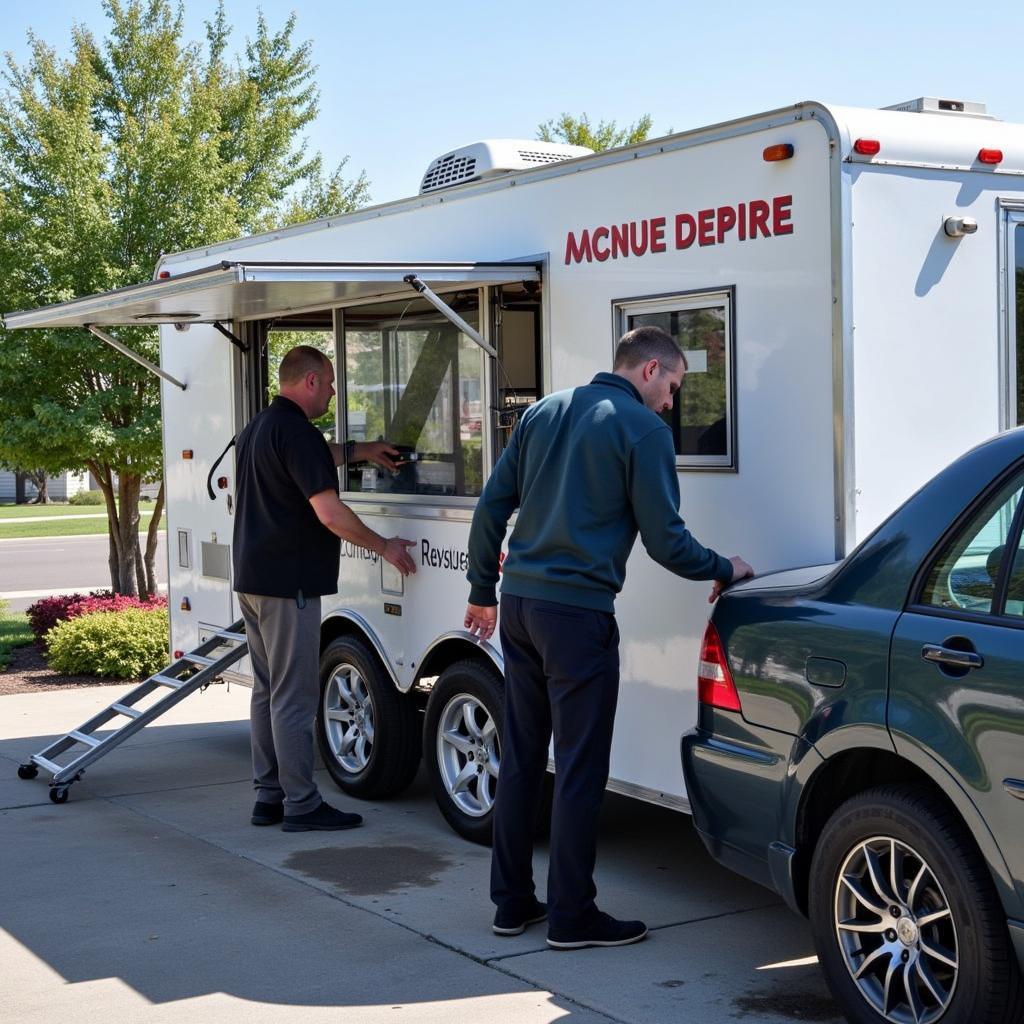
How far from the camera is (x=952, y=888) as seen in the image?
384 cm

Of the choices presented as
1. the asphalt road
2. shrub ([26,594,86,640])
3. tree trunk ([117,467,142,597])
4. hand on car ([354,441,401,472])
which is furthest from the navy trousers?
the asphalt road

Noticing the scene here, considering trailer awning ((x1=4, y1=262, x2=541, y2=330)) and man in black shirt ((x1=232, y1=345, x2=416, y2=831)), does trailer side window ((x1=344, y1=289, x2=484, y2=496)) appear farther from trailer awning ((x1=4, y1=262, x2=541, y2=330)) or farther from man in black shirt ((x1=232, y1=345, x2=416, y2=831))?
man in black shirt ((x1=232, y1=345, x2=416, y2=831))

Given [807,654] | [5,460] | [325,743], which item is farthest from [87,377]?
[807,654]

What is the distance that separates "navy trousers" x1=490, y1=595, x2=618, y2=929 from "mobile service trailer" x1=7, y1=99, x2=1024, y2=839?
56 centimetres

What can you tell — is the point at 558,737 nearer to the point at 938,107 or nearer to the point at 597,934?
the point at 597,934

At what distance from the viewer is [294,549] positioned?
270 inches

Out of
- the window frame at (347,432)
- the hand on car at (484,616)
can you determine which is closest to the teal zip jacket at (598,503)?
the hand on car at (484,616)

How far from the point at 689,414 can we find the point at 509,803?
4.99 ft

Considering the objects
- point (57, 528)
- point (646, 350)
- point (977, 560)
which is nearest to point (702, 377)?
point (646, 350)

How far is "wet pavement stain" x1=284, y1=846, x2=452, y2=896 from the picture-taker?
19.7 ft

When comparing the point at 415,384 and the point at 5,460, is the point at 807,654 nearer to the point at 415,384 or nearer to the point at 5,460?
the point at 415,384

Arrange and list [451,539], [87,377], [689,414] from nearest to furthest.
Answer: [689,414]
[451,539]
[87,377]

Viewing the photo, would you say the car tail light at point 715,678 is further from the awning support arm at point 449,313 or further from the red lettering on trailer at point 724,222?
the awning support arm at point 449,313

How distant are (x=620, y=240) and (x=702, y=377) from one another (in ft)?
2.24
